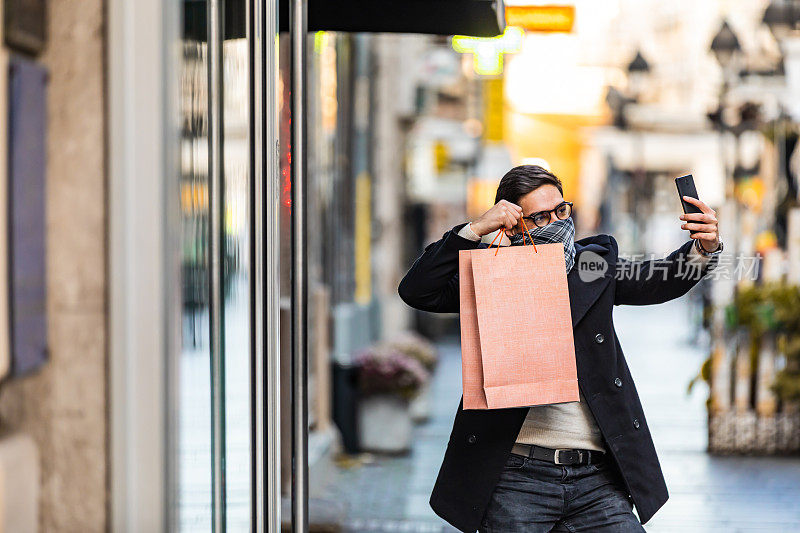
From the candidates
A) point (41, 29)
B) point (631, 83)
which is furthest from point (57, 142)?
point (631, 83)

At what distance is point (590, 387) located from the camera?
9.86 feet

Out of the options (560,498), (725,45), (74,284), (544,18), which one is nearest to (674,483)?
(544,18)

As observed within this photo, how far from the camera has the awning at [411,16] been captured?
4.02m

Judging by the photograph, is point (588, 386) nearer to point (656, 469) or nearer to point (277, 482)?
point (656, 469)

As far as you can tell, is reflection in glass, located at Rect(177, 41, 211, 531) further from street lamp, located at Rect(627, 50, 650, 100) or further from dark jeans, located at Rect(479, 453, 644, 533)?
street lamp, located at Rect(627, 50, 650, 100)

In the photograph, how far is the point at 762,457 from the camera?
25.7 feet

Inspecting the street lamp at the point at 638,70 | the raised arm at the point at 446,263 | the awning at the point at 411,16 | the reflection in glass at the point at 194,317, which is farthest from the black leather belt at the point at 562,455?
the street lamp at the point at 638,70

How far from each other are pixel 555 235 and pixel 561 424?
557 millimetres

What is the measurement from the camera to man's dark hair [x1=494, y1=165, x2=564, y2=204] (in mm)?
3066

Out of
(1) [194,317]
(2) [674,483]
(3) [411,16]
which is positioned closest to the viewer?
(1) [194,317]

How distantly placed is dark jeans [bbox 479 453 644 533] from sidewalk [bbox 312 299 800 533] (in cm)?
119

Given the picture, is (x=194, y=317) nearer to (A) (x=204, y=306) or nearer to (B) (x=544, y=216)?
(A) (x=204, y=306)

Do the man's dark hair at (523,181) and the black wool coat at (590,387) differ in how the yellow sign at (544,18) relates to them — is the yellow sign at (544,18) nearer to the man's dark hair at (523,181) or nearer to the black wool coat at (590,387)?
the man's dark hair at (523,181)

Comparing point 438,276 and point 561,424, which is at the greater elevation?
point 438,276
